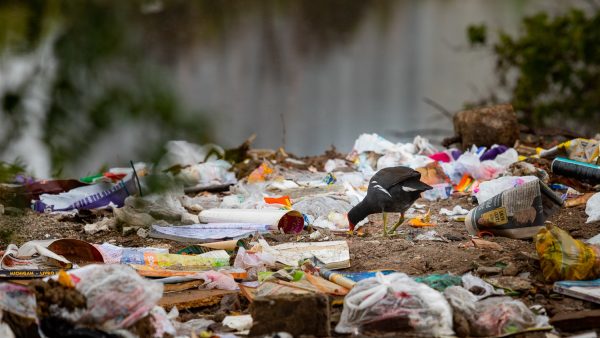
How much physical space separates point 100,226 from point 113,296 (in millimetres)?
2330

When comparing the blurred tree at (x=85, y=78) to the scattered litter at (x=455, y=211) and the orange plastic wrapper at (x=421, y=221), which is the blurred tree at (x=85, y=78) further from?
the scattered litter at (x=455, y=211)

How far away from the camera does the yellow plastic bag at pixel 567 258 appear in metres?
2.89

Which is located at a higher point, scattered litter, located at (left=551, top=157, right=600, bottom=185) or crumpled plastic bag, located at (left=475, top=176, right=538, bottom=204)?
scattered litter, located at (left=551, top=157, right=600, bottom=185)

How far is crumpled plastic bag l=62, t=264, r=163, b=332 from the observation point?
2.20 metres

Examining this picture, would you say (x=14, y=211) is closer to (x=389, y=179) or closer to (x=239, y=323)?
(x=239, y=323)

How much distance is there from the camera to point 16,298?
232cm

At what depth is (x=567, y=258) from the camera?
2906mm

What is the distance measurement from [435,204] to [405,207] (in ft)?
3.08

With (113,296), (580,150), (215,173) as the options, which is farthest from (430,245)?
(215,173)

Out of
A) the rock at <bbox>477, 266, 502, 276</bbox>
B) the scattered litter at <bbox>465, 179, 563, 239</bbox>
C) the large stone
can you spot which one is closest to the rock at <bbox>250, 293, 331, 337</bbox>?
the rock at <bbox>477, 266, 502, 276</bbox>

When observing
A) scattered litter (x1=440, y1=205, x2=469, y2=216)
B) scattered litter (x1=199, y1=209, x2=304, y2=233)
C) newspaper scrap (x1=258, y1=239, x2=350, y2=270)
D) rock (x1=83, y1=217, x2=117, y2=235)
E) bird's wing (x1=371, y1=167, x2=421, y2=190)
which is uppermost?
bird's wing (x1=371, y1=167, x2=421, y2=190)

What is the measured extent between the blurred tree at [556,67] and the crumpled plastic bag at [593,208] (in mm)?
5029

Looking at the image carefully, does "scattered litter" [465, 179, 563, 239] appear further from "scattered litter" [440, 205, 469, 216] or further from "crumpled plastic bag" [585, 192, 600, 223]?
"scattered litter" [440, 205, 469, 216]

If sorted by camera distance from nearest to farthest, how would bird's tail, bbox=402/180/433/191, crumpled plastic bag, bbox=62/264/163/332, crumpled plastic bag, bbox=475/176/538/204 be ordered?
crumpled plastic bag, bbox=62/264/163/332
bird's tail, bbox=402/180/433/191
crumpled plastic bag, bbox=475/176/538/204
